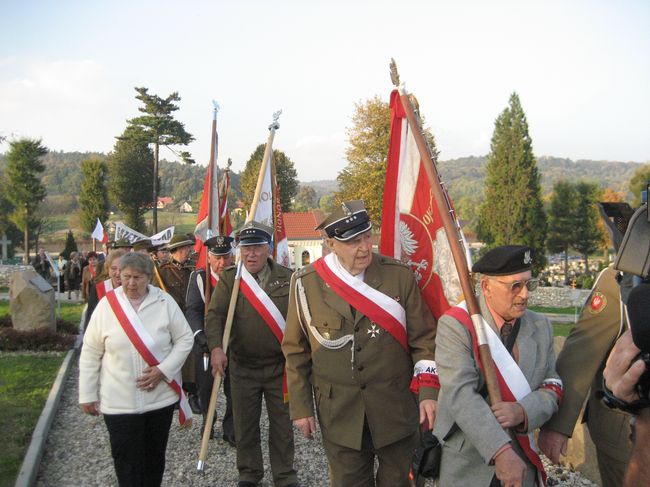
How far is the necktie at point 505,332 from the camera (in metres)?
3.02

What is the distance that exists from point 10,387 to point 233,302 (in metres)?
5.67

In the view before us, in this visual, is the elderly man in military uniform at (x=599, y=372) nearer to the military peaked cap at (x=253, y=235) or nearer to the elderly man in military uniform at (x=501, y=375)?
the elderly man in military uniform at (x=501, y=375)

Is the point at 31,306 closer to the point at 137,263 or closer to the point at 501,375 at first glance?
the point at 137,263

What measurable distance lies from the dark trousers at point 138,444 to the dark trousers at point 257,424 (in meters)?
1.05

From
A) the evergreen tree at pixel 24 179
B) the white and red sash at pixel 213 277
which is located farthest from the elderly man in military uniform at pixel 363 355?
the evergreen tree at pixel 24 179

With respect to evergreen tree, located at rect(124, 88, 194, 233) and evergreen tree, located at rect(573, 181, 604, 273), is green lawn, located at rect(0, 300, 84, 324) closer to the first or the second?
evergreen tree, located at rect(124, 88, 194, 233)

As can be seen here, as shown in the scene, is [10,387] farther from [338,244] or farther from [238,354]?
[338,244]

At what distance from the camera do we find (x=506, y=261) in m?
2.95

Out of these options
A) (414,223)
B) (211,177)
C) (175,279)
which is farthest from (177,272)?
(414,223)

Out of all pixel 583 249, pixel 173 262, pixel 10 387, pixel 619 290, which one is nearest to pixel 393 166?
pixel 619 290

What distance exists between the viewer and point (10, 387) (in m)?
9.27

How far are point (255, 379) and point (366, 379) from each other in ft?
6.35

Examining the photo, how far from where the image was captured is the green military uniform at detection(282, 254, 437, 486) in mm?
3904

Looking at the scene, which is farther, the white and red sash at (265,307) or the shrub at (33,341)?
the shrub at (33,341)
